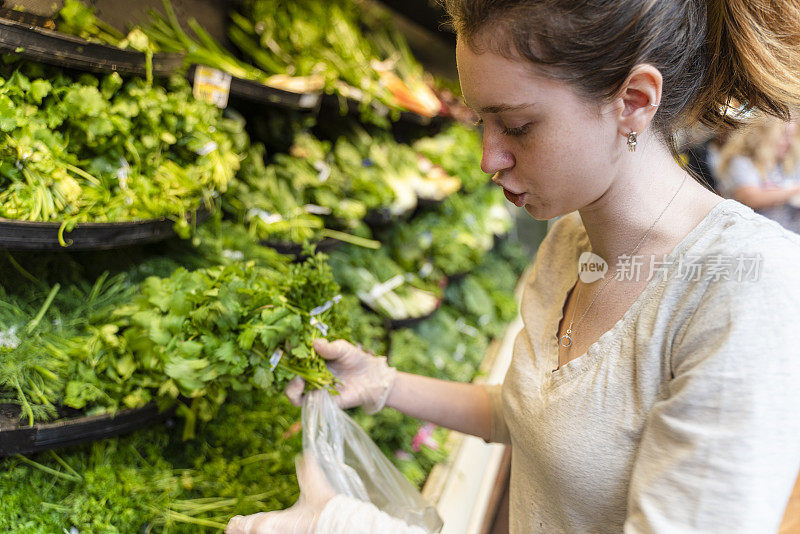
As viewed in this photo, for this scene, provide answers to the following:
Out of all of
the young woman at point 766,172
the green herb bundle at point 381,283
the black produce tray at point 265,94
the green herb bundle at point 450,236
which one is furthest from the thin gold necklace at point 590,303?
the young woman at point 766,172

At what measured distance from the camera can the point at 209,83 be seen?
191 cm

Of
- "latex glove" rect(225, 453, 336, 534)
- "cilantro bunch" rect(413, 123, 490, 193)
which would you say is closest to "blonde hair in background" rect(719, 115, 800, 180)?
"cilantro bunch" rect(413, 123, 490, 193)

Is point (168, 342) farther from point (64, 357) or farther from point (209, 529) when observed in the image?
point (209, 529)

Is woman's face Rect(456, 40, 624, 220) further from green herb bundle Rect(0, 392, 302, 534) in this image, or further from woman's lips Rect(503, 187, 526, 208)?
green herb bundle Rect(0, 392, 302, 534)

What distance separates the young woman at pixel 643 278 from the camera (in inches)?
35.0

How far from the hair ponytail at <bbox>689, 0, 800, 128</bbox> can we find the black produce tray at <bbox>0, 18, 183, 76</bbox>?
51.4 inches

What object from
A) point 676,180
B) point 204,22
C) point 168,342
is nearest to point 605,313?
point 676,180

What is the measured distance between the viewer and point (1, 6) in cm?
143

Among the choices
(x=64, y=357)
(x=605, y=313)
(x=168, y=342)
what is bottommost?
(x=64, y=357)

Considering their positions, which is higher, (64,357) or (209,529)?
(64,357)

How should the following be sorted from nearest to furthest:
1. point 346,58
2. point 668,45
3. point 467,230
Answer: point 668,45
point 346,58
point 467,230

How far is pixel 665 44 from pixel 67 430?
1.50 meters

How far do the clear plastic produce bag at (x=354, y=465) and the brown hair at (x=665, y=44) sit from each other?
96cm

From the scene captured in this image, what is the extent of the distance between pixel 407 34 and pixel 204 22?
1893 mm
